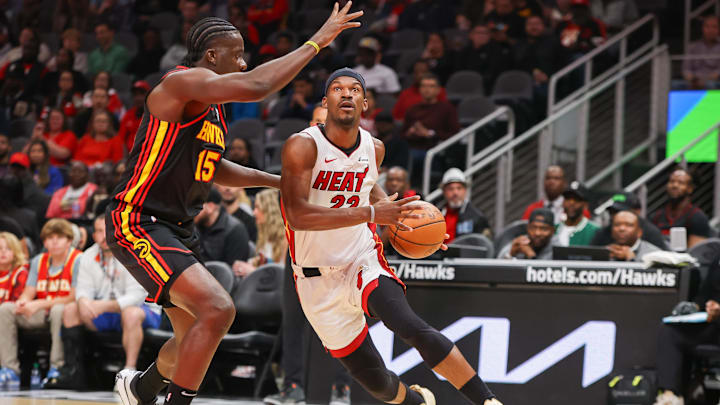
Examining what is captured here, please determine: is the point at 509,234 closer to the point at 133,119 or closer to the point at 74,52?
the point at 133,119

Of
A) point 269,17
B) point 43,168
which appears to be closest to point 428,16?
point 269,17

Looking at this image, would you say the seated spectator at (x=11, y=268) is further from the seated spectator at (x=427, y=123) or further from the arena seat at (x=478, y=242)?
the seated spectator at (x=427, y=123)

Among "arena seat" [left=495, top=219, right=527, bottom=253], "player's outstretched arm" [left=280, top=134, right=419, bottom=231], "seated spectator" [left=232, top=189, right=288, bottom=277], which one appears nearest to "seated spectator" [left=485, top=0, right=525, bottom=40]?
"arena seat" [left=495, top=219, right=527, bottom=253]

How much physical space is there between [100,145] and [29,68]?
3812 millimetres

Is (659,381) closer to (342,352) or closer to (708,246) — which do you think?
(708,246)

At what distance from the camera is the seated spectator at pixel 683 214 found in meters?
9.41

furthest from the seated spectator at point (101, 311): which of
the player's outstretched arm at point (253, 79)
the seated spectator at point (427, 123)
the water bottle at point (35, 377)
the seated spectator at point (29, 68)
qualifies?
the seated spectator at point (29, 68)

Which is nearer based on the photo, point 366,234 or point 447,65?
point 366,234

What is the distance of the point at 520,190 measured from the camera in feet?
40.0

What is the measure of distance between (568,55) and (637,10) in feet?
5.41

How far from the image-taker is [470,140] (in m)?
11.5

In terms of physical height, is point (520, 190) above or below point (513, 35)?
below

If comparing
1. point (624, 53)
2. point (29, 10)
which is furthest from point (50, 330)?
point (29, 10)

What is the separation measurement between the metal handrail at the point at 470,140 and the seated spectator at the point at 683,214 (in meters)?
2.41
